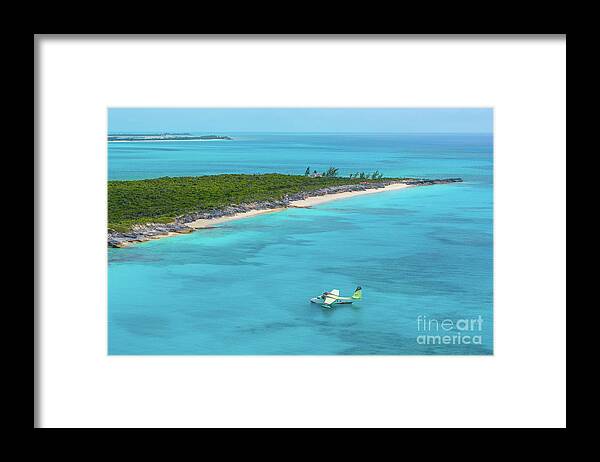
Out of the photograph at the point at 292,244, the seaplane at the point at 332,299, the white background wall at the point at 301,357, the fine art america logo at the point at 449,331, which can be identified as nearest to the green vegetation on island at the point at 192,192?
the photograph at the point at 292,244

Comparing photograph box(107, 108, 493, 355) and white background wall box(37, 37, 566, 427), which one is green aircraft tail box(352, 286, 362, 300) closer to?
photograph box(107, 108, 493, 355)

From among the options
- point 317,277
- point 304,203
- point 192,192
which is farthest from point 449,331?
point 304,203

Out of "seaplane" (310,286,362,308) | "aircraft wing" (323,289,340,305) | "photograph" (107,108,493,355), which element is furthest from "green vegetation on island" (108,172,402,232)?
"aircraft wing" (323,289,340,305)
